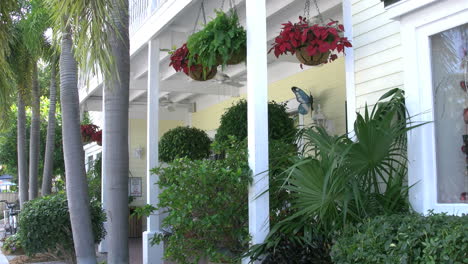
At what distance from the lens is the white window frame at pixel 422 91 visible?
4129mm

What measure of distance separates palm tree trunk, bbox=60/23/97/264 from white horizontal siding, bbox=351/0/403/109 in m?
3.33

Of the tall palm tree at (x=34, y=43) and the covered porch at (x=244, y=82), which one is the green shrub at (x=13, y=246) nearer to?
the tall palm tree at (x=34, y=43)

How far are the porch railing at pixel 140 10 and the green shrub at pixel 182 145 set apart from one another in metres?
2.01

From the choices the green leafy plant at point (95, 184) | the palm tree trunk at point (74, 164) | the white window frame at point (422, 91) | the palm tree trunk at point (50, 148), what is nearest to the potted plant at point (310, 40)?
the white window frame at point (422, 91)

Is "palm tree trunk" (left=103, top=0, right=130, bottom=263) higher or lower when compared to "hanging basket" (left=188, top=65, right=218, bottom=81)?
lower

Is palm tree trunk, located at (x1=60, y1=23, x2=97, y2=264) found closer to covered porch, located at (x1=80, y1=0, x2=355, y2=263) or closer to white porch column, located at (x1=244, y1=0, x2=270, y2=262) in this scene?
covered porch, located at (x1=80, y1=0, x2=355, y2=263)

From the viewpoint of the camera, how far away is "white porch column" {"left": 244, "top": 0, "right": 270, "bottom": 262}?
4793 mm

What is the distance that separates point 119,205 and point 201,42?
75.8 inches

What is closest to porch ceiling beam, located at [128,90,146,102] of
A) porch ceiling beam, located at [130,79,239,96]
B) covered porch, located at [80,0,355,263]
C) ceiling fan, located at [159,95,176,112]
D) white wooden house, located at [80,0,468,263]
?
covered porch, located at [80,0,355,263]

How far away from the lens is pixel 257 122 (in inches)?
192

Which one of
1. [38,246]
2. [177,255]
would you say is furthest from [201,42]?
[38,246]

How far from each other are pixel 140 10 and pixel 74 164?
12.3ft

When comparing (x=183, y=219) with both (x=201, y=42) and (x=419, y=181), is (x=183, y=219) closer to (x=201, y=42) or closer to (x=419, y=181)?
(x=201, y=42)

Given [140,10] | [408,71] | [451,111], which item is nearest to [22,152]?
[140,10]
